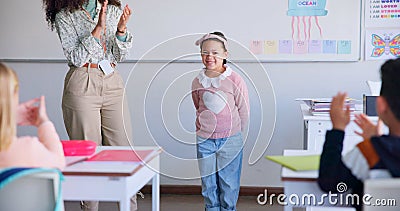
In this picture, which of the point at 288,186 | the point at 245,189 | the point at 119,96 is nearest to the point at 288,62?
the point at 245,189

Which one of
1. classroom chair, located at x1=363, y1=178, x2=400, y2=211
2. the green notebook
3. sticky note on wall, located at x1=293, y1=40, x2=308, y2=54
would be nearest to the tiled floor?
sticky note on wall, located at x1=293, y1=40, x2=308, y2=54

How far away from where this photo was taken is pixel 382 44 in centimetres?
382

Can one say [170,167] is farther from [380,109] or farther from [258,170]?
[380,109]

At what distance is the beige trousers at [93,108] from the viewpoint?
9.68ft

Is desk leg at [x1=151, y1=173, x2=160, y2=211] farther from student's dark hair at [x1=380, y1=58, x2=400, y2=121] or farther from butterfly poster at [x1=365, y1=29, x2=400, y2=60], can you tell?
butterfly poster at [x1=365, y1=29, x2=400, y2=60]

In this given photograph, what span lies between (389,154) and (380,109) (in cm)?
14

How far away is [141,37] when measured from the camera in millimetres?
4008

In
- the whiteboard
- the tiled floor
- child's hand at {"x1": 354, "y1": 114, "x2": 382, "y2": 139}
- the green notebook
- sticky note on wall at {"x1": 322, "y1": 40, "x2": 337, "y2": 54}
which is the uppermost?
the whiteboard

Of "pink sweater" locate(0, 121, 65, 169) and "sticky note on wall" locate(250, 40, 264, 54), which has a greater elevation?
"sticky note on wall" locate(250, 40, 264, 54)

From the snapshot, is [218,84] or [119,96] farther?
[119,96]

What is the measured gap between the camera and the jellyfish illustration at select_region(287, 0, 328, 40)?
3828 mm

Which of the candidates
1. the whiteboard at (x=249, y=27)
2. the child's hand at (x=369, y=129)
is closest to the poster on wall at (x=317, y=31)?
the whiteboard at (x=249, y=27)

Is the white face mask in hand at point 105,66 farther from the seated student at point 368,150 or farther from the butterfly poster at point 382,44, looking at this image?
the butterfly poster at point 382,44

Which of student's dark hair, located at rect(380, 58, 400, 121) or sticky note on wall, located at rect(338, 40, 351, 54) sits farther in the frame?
sticky note on wall, located at rect(338, 40, 351, 54)
